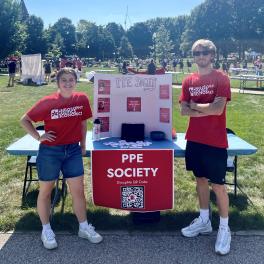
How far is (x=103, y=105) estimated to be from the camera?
468cm

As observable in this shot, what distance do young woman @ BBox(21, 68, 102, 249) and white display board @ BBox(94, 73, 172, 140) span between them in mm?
972

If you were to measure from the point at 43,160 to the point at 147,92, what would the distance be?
1647mm

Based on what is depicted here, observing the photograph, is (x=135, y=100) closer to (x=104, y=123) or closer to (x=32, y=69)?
(x=104, y=123)

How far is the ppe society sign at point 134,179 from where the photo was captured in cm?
402

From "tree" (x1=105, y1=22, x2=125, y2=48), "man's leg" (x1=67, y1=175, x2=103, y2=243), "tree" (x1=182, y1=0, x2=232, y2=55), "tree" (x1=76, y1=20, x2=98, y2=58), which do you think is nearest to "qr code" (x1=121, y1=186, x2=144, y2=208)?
"man's leg" (x1=67, y1=175, x2=103, y2=243)

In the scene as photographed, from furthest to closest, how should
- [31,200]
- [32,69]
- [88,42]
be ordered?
[88,42] < [32,69] < [31,200]

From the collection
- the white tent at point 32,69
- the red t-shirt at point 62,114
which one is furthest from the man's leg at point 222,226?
the white tent at point 32,69

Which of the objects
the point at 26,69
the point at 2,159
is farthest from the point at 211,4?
the point at 2,159

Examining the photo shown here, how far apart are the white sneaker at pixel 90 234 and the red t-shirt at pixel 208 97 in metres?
1.32

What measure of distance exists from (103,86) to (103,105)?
0.75ft

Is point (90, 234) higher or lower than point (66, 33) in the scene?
lower

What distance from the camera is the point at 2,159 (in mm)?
6770

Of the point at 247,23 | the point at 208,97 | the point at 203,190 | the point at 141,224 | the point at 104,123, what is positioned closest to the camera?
the point at 208,97

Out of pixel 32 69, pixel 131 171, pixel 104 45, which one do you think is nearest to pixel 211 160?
pixel 131 171
